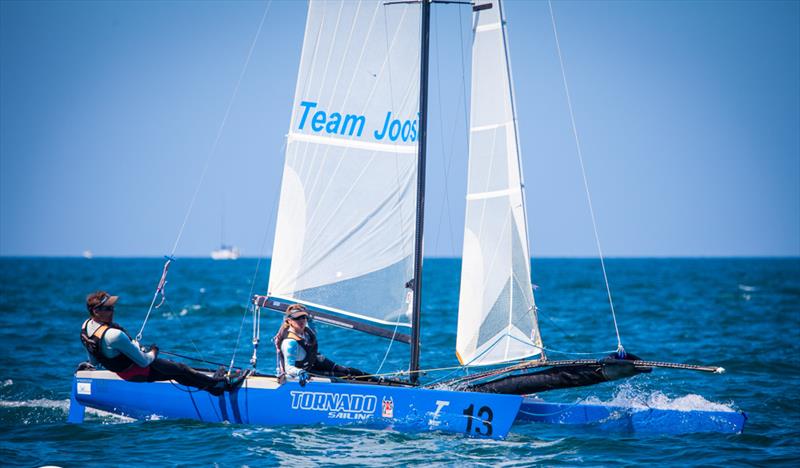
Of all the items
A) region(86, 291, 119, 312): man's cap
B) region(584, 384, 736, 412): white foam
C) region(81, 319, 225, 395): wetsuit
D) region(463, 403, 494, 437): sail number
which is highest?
region(86, 291, 119, 312): man's cap

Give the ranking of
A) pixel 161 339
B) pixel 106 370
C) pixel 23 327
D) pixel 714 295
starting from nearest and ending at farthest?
1. pixel 106 370
2. pixel 161 339
3. pixel 23 327
4. pixel 714 295

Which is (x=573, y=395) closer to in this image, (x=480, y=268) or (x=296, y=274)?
(x=480, y=268)

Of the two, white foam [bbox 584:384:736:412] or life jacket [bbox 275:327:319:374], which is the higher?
life jacket [bbox 275:327:319:374]

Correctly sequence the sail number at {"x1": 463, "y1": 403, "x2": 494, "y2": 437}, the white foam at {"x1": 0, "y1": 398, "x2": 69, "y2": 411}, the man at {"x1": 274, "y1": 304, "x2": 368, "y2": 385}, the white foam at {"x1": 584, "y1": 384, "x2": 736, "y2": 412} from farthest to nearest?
the white foam at {"x1": 0, "y1": 398, "x2": 69, "y2": 411} → the white foam at {"x1": 584, "y1": 384, "x2": 736, "y2": 412} → the man at {"x1": 274, "y1": 304, "x2": 368, "y2": 385} → the sail number at {"x1": 463, "y1": 403, "x2": 494, "y2": 437}

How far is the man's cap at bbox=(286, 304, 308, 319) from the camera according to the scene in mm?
10195

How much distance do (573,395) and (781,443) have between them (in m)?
3.75

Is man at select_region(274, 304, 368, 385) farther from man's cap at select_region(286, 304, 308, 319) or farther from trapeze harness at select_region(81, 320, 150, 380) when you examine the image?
trapeze harness at select_region(81, 320, 150, 380)

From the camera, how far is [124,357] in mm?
9664

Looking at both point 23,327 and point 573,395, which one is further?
point 23,327

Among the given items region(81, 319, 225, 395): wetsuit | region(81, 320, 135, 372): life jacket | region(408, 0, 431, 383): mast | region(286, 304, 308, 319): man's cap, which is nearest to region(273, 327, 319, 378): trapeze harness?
region(286, 304, 308, 319): man's cap

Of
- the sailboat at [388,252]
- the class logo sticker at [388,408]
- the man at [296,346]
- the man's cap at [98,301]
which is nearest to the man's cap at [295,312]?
the man at [296,346]

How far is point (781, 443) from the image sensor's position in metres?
9.95

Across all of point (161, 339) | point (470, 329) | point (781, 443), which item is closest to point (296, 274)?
point (470, 329)

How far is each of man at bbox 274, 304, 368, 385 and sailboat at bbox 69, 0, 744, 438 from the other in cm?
18
